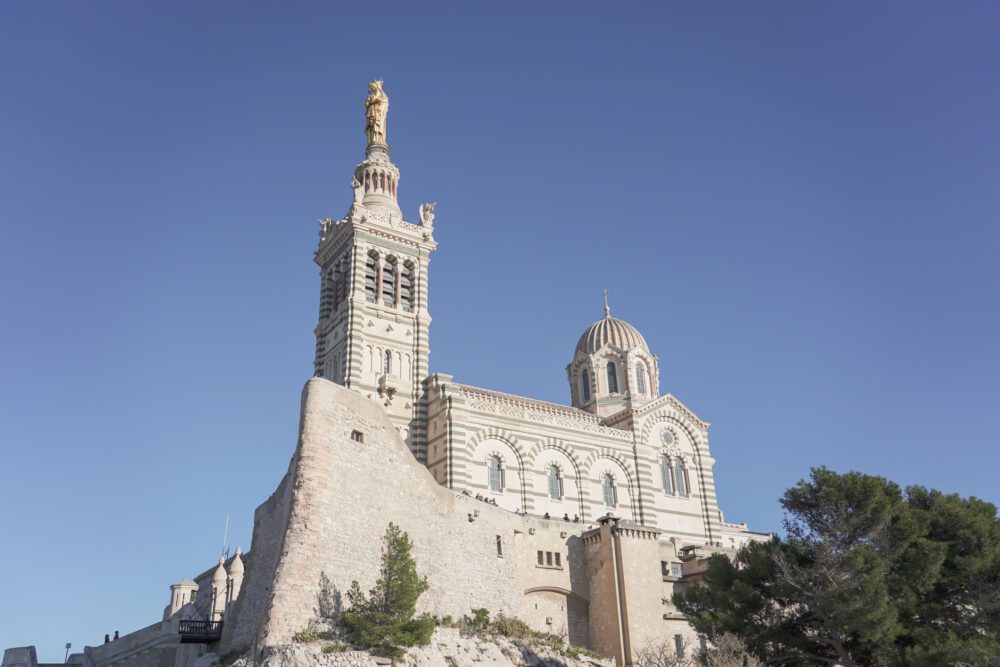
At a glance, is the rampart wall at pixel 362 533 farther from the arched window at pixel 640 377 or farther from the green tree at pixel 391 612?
the arched window at pixel 640 377

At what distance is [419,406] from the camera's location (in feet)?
158

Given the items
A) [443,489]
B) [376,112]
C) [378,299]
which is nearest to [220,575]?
[443,489]

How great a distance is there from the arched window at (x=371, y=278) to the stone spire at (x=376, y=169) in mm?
4051

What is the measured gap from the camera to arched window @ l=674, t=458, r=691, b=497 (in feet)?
175

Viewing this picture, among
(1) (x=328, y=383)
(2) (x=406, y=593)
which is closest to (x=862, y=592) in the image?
(2) (x=406, y=593)

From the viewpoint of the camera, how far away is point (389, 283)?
170ft

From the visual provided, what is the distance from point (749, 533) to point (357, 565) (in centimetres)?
3429

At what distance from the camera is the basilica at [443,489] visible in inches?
1264

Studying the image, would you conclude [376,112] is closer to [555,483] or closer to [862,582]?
[555,483]

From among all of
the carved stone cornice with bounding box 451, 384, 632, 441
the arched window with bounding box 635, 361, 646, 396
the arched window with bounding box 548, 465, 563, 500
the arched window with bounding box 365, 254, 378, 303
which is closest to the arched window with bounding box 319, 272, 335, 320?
the arched window with bounding box 365, 254, 378, 303

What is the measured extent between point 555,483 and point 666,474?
814 cm

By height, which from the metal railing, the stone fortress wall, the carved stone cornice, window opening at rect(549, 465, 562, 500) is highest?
the carved stone cornice

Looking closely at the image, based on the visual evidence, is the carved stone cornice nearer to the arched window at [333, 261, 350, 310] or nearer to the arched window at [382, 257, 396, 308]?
the arched window at [382, 257, 396, 308]

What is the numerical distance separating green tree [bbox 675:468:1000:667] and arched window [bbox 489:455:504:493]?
14.4 m
